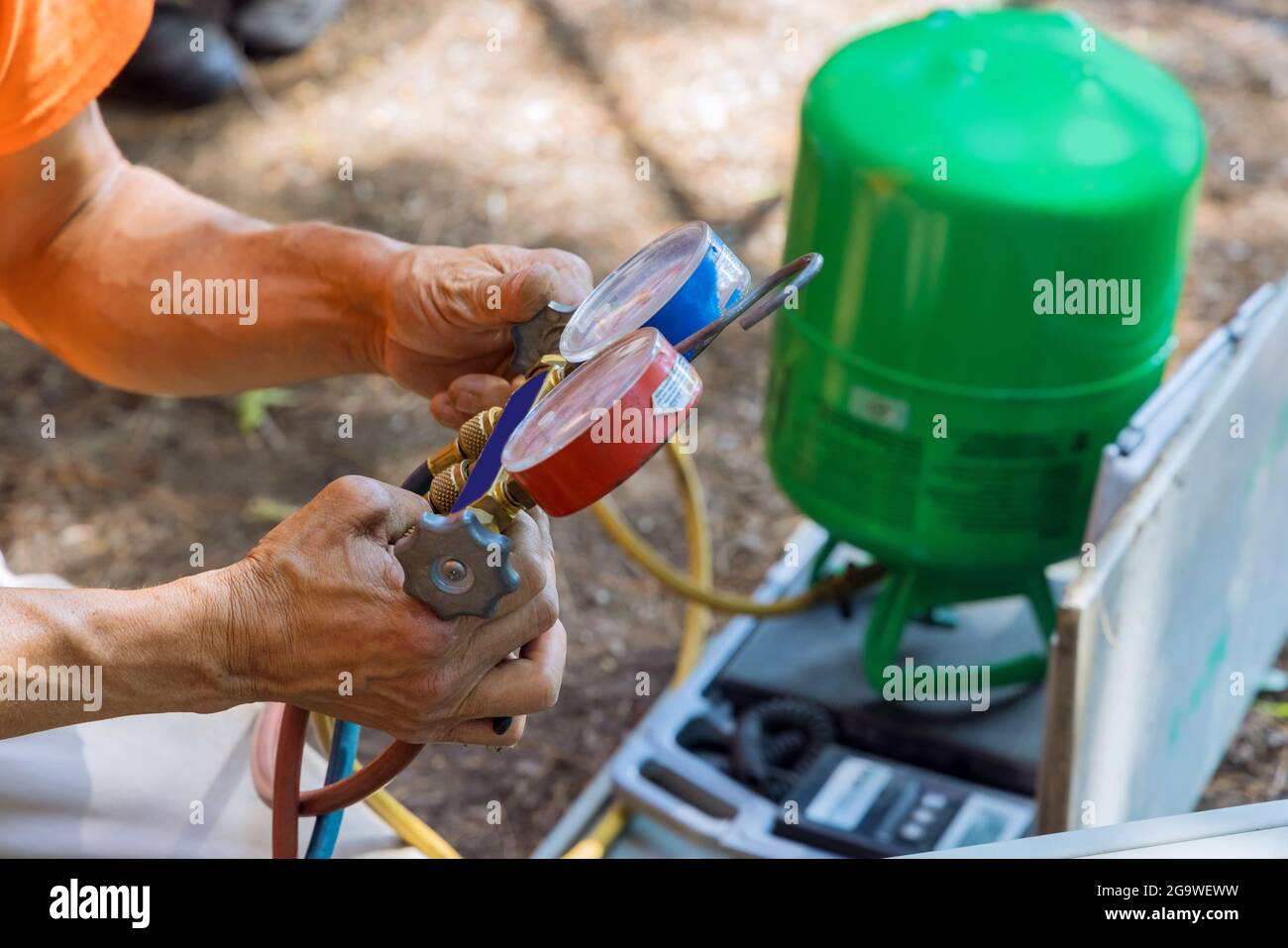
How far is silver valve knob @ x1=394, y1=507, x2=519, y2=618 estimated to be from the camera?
0.84m

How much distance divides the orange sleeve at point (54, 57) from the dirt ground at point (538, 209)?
3.91ft

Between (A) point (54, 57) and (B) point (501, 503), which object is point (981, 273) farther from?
(A) point (54, 57)

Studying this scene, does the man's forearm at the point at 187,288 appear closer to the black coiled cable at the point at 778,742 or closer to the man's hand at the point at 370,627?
the man's hand at the point at 370,627

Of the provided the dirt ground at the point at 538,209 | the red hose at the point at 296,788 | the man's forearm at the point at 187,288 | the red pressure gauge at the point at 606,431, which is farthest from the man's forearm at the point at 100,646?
the dirt ground at the point at 538,209

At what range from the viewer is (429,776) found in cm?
212

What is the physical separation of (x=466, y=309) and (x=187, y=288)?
322 mm

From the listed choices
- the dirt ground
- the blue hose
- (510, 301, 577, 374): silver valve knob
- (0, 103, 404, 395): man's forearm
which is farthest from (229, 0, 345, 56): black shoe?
the blue hose

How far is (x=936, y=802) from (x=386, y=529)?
1090 millimetres

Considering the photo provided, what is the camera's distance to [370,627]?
895 mm

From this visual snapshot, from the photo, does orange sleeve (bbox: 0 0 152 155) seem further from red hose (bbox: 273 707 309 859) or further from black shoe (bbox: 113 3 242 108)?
black shoe (bbox: 113 3 242 108)

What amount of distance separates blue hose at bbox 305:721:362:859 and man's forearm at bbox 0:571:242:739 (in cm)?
22

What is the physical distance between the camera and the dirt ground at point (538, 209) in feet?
7.69
